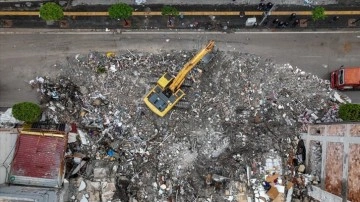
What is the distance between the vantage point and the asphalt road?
2559 centimetres

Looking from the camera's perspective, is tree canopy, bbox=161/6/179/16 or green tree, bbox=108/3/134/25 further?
tree canopy, bbox=161/6/179/16

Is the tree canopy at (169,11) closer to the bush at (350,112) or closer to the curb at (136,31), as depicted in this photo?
the curb at (136,31)

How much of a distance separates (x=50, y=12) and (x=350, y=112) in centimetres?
1675

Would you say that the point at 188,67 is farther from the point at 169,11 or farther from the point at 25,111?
the point at 25,111

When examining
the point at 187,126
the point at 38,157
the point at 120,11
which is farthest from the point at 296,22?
the point at 38,157

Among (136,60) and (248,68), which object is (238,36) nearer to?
(248,68)

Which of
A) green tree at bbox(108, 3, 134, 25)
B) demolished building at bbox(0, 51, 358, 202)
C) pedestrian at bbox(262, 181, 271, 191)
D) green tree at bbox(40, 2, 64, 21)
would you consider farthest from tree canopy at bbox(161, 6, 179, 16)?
pedestrian at bbox(262, 181, 271, 191)

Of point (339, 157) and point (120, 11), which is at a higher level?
point (120, 11)

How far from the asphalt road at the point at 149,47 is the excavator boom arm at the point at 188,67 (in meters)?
2.36

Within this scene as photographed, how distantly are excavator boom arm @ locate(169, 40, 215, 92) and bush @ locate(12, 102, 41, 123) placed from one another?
7.36m

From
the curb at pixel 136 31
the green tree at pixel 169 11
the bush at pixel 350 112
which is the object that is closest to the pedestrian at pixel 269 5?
the curb at pixel 136 31

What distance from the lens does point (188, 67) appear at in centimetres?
2339

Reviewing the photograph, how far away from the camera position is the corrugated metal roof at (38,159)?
75.5 ft

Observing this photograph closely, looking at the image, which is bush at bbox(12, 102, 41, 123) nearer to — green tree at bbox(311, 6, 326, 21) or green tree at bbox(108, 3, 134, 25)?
green tree at bbox(108, 3, 134, 25)
